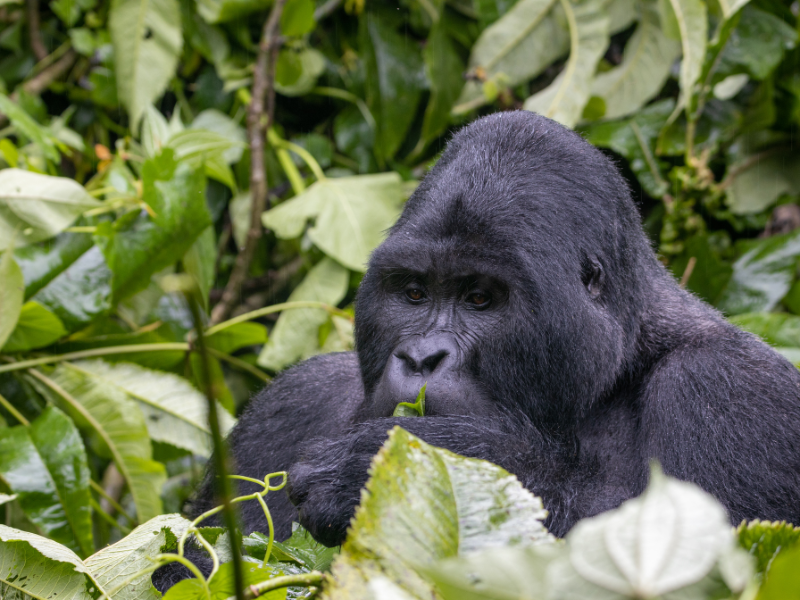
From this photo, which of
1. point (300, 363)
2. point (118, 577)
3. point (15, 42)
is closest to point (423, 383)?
point (118, 577)

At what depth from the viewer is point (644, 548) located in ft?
2.38

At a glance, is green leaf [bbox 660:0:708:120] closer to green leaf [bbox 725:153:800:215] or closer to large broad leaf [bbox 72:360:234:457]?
green leaf [bbox 725:153:800:215]

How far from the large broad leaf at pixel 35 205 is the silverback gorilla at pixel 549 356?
172cm

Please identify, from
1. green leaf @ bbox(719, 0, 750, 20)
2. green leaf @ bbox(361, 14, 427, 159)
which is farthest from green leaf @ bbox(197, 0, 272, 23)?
green leaf @ bbox(719, 0, 750, 20)

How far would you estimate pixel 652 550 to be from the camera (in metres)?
0.72

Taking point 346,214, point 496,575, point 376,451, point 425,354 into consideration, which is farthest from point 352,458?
point 346,214

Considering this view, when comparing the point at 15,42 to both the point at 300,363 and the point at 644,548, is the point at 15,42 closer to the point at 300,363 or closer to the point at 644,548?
the point at 300,363

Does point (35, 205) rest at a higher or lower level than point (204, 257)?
higher

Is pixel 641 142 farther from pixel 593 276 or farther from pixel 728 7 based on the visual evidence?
pixel 593 276

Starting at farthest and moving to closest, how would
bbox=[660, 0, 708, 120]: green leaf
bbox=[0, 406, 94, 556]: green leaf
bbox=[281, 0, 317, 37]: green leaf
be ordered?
1. bbox=[281, 0, 317, 37]: green leaf
2. bbox=[660, 0, 708, 120]: green leaf
3. bbox=[0, 406, 94, 556]: green leaf

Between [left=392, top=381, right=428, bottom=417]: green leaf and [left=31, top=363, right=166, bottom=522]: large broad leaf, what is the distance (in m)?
1.76

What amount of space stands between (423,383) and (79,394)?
2056mm

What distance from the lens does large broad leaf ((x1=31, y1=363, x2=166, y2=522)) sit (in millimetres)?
3414

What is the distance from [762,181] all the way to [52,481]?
4017 mm
